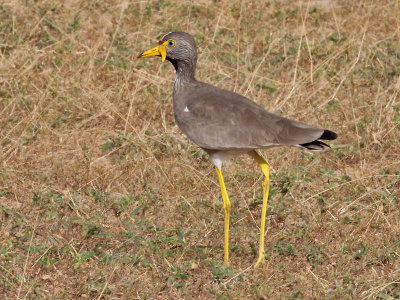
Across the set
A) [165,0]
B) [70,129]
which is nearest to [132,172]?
[70,129]

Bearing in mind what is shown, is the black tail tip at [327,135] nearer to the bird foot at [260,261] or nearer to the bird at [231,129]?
the bird at [231,129]

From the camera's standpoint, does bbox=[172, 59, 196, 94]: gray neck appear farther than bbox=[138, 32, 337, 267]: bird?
Yes

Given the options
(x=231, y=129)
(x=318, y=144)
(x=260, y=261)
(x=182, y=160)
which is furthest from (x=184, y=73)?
(x=260, y=261)

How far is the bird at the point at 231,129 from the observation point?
5309 mm

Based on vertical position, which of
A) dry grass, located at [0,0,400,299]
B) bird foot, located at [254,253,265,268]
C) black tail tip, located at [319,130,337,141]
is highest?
black tail tip, located at [319,130,337,141]

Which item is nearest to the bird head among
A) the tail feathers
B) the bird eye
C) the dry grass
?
the bird eye

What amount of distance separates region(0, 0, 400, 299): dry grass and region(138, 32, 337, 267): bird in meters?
0.49

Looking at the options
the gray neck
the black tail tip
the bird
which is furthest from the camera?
the gray neck

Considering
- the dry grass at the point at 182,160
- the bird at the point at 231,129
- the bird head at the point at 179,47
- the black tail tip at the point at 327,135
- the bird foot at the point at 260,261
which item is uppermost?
the bird head at the point at 179,47

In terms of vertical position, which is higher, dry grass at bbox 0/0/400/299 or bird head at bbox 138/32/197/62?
bird head at bbox 138/32/197/62

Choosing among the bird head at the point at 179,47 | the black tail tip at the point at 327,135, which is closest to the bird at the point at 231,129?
the black tail tip at the point at 327,135

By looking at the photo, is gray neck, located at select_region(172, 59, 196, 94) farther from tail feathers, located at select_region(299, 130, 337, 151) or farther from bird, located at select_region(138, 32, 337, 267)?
tail feathers, located at select_region(299, 130, 337, 151)

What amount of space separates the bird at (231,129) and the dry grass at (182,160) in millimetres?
485

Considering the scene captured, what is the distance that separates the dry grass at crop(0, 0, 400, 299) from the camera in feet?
17.3
